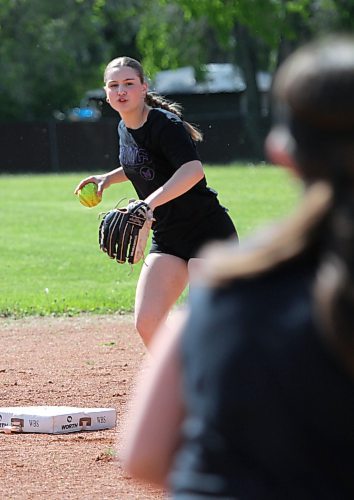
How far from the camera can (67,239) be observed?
1731 centimetres

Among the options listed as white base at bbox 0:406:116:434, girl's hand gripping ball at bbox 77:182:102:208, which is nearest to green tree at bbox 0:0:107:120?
girl's hand gripping ball at bbox 77:182:102:208

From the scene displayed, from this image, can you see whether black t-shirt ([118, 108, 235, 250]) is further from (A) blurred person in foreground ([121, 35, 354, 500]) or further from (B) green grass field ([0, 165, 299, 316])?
(A) blurred person in foreground ([121, 35, 354, 500])

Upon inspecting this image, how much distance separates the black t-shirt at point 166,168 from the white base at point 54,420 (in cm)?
103

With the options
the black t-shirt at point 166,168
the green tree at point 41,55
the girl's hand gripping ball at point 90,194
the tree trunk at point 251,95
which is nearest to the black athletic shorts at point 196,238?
the black t-shirt at point 166,168

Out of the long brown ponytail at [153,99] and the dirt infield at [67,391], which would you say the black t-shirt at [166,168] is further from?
the dirt infield at [67,391]

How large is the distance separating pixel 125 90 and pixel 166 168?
48 cm

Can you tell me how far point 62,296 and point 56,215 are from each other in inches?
372

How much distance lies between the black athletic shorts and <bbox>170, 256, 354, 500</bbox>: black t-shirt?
172 inches

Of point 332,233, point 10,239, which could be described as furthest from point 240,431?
point 10,239

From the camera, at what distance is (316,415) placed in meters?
1.74

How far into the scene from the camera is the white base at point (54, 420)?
19.9 feet

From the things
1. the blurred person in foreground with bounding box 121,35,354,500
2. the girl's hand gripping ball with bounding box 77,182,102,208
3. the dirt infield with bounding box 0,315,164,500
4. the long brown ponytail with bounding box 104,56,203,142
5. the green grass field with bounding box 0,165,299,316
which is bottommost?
the green grass field with bounding box 0,165,299,316

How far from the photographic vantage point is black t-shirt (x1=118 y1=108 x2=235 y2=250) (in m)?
6.03

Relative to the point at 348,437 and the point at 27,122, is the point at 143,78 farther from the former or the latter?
the point at 27,122
